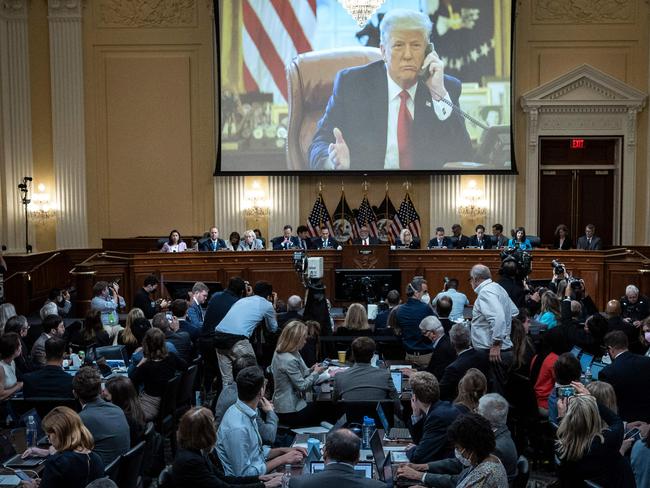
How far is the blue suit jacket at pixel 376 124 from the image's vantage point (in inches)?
700

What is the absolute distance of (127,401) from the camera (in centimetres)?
573

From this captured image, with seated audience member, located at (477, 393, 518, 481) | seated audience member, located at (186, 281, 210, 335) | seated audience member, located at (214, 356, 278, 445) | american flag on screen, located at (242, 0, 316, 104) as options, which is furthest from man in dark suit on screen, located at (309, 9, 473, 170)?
seated audience member, located at (477, 393, 518, 481)

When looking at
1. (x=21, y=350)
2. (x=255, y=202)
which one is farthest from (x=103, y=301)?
(x=255, y=202)

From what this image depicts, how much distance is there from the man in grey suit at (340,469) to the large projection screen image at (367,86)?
1397 cm

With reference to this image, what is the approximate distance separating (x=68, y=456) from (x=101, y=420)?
2.74 ft

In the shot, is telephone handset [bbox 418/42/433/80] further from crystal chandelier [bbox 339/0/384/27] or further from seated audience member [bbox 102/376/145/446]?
seated audience member [bbox 102/376/145/446]

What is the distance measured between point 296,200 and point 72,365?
35.6 feet

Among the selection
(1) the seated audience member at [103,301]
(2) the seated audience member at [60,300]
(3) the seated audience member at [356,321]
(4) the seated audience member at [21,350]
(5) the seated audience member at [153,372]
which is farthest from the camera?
(2) the seated audience member at [60,300]

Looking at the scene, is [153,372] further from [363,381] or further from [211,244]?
[211,244]

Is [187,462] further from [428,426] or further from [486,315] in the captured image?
[486,315]

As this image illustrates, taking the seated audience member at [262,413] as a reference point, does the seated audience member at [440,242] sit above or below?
above

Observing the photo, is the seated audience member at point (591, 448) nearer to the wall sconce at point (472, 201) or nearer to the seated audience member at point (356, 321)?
the seated audience member at point (356, 321)

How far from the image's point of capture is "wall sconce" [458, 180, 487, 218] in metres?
18.2

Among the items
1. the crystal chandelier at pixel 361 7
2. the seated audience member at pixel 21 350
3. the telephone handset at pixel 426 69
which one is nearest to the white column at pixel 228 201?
the telephone handset at pixel 426 69
